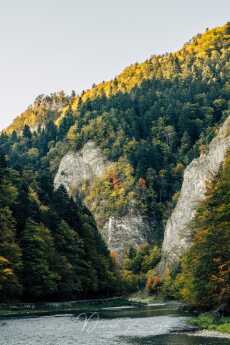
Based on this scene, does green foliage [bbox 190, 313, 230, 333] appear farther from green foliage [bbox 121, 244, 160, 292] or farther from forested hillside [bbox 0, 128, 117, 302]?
green foliage [bbox 121, 244, 160, 292]

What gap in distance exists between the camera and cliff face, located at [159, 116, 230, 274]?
407 ft

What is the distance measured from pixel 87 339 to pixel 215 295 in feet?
54.6

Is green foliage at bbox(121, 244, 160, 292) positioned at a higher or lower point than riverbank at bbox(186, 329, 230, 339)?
higher

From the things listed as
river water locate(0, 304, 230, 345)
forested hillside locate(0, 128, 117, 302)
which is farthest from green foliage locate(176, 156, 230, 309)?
forested hillside locate(0, 128, 117, 302)

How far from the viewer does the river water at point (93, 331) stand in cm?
4659

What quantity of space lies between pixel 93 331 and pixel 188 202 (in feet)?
298

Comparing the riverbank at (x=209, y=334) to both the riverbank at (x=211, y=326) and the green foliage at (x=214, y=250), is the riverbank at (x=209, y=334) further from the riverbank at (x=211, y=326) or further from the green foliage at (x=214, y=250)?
the green foliage at (x=214, y=250)

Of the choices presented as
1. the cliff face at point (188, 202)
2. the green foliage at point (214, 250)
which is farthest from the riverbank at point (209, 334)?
the cliff face at point (188, 202)

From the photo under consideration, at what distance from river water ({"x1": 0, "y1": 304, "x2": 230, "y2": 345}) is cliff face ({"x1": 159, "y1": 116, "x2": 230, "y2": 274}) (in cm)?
5781

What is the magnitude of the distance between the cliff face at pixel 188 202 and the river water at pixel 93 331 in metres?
57.8

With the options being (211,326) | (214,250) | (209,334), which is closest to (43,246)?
(214,250)

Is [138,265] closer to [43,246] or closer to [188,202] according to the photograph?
[188,202]

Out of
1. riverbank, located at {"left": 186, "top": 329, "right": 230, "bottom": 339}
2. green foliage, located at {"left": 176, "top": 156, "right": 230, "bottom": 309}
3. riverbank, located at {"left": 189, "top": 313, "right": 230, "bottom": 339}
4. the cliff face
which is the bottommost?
riverbank, located at {"left": 186, "top": 329, "right": 230, "bottom": 339}

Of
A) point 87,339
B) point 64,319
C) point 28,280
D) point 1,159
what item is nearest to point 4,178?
point 1,159
